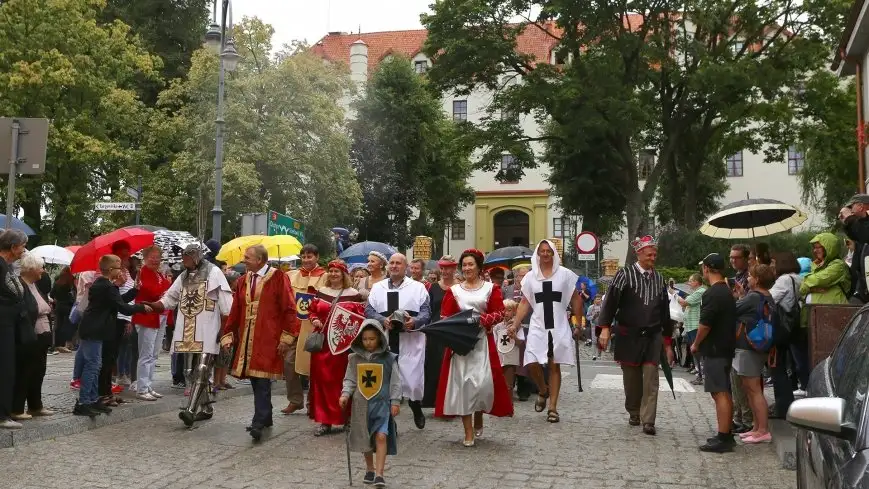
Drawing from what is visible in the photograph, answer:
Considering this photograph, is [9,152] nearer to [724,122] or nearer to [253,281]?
[253,281]

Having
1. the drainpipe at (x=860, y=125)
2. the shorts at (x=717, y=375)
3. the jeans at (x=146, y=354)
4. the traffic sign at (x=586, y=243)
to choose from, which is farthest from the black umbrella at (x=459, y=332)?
the drainpipe at (x=860, y=125)

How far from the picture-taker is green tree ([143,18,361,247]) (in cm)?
3672

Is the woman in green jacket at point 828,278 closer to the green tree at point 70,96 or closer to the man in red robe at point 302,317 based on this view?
the man in red robe at point 302,317

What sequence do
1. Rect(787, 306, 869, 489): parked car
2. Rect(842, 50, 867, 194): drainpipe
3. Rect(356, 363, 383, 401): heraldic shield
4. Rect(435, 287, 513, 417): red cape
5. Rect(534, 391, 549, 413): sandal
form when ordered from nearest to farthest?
Rect(787, 306, 869, 489): parked car < Rect(356, 363, 383, 401): heraldic shield < Rect(435, 287, 513, 417): red cape < Rect(534, 391, 549, 413): sandal < Rect(842, 50, 867, 194): drainpipe

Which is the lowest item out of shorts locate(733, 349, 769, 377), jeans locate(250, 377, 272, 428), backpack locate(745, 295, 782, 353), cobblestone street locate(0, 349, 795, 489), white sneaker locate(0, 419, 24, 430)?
cobblestone street locate(0, 349, 795, 489)

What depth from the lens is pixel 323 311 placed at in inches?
341

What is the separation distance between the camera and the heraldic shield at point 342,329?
7.89m

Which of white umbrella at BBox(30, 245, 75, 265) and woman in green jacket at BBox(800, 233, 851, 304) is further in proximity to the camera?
white umbrella at BBox(30, 245, 75, 265)

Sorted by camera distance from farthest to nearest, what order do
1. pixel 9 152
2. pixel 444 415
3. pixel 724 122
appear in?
pixel 724 122, pixel 9 152, pixel 444 415

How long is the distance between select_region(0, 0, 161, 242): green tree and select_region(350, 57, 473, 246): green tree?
49.4 ft

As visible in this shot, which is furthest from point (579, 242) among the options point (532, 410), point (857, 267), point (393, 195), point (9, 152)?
point (393, 195)

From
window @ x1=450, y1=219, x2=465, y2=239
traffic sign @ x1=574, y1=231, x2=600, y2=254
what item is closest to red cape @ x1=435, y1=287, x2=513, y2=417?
traffic sign @ x1=574, y1=231, x2=600, y2=254

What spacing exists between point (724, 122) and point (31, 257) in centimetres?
2762

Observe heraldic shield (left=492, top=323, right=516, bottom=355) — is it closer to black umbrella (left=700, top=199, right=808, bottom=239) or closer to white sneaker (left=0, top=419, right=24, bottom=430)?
black umbrella (left=700, top=199, right=808, bottom=239)
